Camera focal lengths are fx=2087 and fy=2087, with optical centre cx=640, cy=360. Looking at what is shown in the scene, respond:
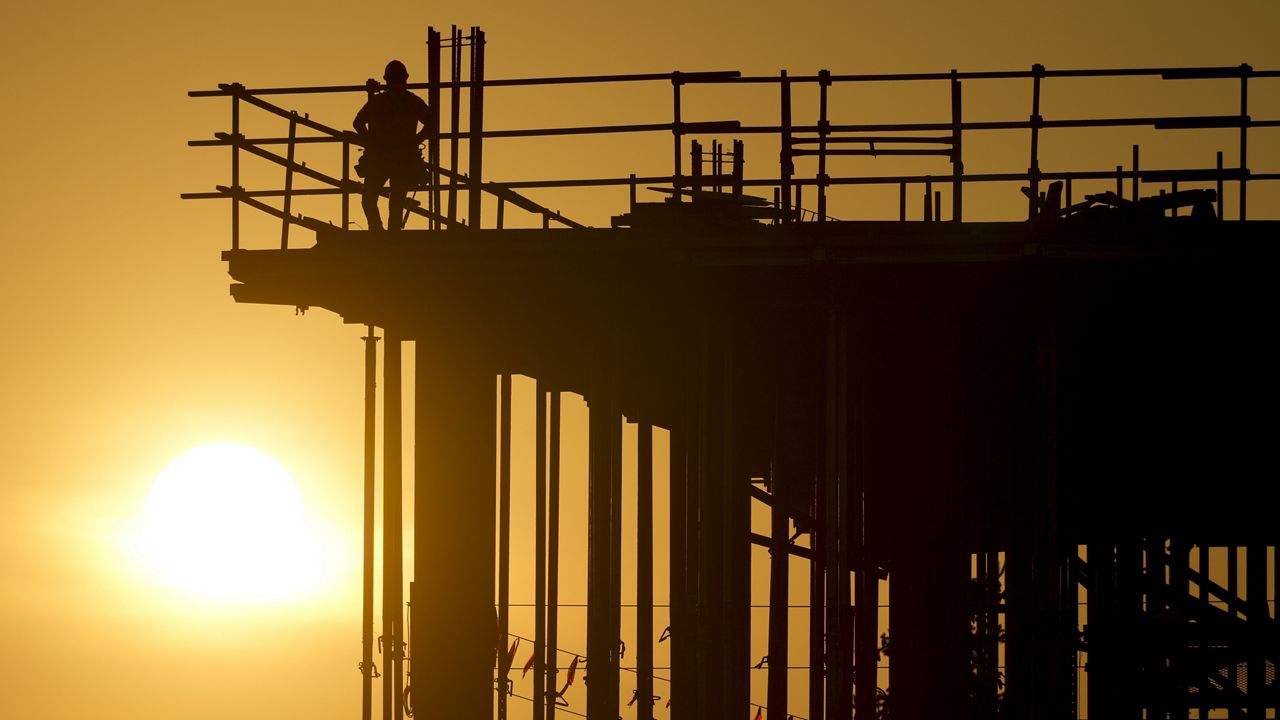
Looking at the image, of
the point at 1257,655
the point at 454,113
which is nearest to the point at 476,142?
the point at 454,113

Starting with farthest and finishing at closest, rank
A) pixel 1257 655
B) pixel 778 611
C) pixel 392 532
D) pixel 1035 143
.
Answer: pixel 778 611, pixel 1257 655, pixel 392 532, pixel 1035 143

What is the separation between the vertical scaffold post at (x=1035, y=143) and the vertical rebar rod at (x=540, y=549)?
24.5 ft

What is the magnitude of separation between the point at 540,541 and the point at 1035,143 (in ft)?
27.9

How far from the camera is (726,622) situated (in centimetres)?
1719

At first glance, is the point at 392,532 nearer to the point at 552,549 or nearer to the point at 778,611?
the point at 552,549

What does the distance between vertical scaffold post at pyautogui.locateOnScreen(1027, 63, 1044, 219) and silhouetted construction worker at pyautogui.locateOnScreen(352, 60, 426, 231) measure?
5.27 meters

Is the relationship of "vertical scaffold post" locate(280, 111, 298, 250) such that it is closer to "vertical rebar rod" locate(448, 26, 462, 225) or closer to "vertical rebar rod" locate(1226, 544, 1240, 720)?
"vertical rebar rod" locate(448, 26, 462, 225)

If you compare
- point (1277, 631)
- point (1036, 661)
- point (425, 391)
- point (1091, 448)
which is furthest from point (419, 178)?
point (1277, 631)

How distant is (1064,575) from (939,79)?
4739mm

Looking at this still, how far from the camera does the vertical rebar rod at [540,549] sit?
21.3 m

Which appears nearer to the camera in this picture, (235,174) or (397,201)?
(235,174)

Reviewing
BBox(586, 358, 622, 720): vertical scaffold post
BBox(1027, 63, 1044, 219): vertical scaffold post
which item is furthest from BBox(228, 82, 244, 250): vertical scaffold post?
BBox(1027, 63, 1044, 219): vertical scaffold post

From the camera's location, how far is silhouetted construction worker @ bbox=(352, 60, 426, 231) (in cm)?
1809

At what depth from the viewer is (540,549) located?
23.2 metres
